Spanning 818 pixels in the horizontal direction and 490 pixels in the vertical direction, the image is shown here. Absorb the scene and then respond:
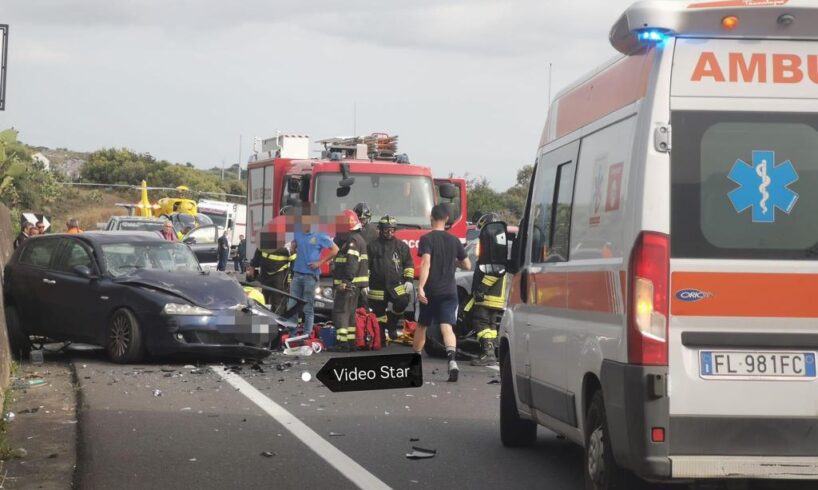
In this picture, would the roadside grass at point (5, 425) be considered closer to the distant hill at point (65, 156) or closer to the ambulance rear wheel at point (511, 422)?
the ambulance rear wheel at point (511, 422)

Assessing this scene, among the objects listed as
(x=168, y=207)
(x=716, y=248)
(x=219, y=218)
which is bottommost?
(x=219, y=218)

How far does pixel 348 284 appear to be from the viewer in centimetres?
1728

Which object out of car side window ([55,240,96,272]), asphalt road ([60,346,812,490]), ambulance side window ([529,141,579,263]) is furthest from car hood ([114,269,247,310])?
ambulance side window ([529,141,579,263])

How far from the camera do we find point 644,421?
6074 millimetres

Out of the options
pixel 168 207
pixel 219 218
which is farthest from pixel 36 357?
pixel 219 218

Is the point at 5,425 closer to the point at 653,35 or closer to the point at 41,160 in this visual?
the point at 653,35

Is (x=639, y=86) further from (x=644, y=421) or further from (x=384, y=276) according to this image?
(x=384, y=276)

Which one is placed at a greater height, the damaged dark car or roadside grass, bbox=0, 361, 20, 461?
the damaged dark car

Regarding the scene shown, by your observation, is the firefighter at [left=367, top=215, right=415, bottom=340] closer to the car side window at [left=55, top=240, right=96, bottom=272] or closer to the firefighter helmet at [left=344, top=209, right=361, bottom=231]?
the firefighter helmet at [left=344, top=209, right=361, bottom=231]

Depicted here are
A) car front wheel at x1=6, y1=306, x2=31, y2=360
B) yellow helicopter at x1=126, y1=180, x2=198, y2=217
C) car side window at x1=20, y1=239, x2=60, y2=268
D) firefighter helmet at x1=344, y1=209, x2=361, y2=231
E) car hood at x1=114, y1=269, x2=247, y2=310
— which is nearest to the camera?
car hood at x1=114, y1=269, x2=247, y2=310

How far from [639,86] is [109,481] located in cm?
413

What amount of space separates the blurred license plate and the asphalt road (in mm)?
2268

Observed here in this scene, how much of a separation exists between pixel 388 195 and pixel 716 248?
575 inches

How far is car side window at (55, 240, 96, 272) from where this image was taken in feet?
53.8
